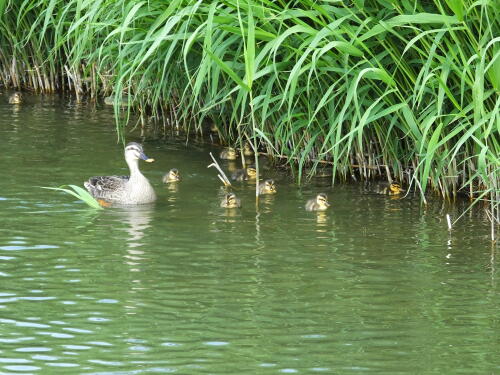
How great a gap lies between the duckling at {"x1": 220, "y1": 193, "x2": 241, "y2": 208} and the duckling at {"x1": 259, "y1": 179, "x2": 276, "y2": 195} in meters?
0.51

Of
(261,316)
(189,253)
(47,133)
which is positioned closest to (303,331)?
(261,316)

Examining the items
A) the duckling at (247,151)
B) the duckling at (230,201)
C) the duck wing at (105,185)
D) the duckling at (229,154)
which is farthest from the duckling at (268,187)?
the duckling at (247,151)

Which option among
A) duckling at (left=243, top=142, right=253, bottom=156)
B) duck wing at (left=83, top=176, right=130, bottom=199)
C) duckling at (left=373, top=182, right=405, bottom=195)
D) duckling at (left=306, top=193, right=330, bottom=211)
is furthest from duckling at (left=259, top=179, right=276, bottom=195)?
duckling at (left=243, top=142, right=253, bottom=156)

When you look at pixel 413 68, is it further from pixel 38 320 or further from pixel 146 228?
pixel 38 320

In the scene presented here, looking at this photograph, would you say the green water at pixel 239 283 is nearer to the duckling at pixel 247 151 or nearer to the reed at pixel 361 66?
the reed at pixel 361 66

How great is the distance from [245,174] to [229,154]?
3.25 feet

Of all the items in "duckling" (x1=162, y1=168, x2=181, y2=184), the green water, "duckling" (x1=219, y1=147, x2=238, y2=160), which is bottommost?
the green water

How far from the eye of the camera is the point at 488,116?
8898 millimetres

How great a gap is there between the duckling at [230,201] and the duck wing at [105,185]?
108cm

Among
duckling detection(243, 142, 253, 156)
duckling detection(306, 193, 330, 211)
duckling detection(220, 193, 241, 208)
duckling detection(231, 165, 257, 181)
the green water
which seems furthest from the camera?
duckling detection(243, 142, 253, 156)

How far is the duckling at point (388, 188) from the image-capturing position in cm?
1114

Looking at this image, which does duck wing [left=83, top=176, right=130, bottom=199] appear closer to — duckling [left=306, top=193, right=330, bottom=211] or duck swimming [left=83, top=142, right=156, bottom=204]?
duck swimming [left=83, top=142, right=156, bottom=204]

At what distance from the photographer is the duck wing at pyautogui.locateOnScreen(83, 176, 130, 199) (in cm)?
1136

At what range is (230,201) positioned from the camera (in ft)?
35.8
